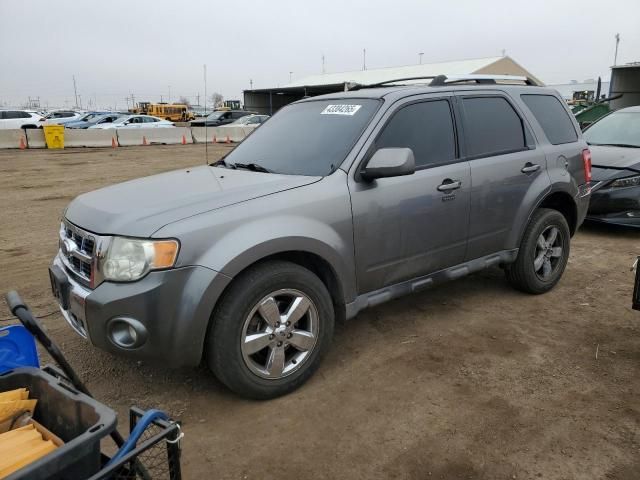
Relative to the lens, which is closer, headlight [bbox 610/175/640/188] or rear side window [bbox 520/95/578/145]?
rear side window [bbox 520/95/578/145]

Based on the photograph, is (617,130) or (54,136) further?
(54,136)

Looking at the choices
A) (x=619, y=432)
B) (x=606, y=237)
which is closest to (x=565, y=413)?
(x=619, y=432)

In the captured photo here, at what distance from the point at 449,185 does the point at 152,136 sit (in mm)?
23407

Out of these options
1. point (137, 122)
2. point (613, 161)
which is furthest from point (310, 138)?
point (137, 122)

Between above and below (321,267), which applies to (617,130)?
above

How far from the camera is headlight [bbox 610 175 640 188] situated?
6.80m

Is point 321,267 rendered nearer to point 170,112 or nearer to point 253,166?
point 253,166

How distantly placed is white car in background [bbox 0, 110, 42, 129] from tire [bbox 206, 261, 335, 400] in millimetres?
28461

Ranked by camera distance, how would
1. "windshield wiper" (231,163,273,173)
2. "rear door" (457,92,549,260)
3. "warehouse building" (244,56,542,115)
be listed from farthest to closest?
"warehouse building" (244,56,542,115), "rear door" (457,92,549,260), "windshield wiper" (231,163,273,173)

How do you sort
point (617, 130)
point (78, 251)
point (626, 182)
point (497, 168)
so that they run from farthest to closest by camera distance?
1. point (617, 130)
2. point (626, 182)
3. point (497, 168)
4. point (78, 251)

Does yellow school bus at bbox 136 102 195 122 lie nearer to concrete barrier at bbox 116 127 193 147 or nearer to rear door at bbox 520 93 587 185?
concrete barrier at bbox 116 127 193 147

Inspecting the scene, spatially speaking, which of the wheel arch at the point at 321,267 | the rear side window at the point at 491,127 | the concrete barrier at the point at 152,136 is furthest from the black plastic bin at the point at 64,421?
the concrete barrier at the point at 152,136

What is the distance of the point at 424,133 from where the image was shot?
398 centimetres

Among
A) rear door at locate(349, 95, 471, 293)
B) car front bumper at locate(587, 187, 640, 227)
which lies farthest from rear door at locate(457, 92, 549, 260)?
car front bumper at locate(587, 187, 640, 227)
